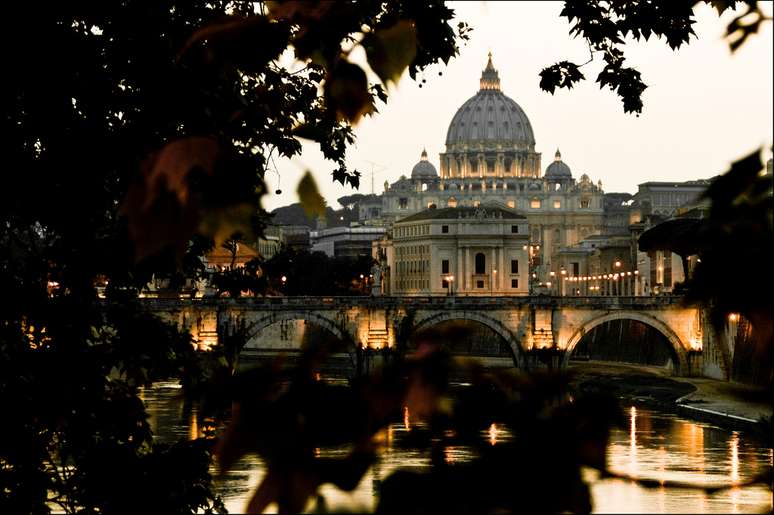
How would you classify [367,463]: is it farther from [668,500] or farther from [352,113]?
[668,500]

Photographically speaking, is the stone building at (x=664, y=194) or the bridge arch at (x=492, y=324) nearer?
the bridge arch at (x=492, y=324)

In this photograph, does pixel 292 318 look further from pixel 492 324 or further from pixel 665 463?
pixel 665 463

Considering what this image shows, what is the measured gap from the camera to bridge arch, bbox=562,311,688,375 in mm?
55438

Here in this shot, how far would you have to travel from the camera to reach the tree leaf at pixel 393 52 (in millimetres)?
1831

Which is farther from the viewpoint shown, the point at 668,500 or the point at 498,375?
the point at 668,500

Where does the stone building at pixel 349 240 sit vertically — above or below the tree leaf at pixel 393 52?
above

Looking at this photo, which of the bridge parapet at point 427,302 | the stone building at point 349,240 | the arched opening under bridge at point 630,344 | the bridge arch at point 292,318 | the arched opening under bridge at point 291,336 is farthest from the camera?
the stone building at point 349,240

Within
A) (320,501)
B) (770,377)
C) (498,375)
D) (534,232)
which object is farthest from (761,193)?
(534,232)

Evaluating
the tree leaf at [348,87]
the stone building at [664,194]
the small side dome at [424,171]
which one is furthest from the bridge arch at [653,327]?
the small side dome at [424,171]

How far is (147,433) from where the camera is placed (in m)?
6.10

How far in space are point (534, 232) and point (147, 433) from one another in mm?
165994

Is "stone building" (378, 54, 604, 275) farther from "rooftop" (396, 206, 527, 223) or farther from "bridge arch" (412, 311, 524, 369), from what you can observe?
"bridge arch" (412, 311, 524, 369)

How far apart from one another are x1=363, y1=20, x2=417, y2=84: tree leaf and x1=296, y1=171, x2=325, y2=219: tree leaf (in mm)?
214

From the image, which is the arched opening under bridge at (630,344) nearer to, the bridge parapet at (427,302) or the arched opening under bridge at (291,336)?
the bridge parapet at (427,302)
